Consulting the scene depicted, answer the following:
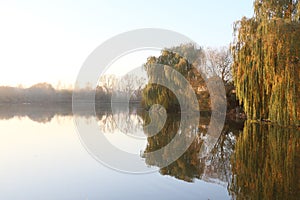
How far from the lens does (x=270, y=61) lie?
34.8 ft

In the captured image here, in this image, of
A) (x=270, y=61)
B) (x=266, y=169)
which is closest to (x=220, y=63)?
(x=270, y=61)

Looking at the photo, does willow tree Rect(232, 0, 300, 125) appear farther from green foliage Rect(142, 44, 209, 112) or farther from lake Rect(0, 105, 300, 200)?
green foliage Rect(142, 44, 209, 112)

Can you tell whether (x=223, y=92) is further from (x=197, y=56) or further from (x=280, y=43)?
(x=280, y=43)

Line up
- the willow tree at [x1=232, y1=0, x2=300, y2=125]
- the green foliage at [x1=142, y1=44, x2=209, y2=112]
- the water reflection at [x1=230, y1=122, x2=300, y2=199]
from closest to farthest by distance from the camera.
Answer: the water reflection at [x1=230, y1=122, x2=300, y2=199]
the willow tree at [x1=232, y1=0, x2=300, y2=125]
the green foliage at [x1=142, y1=44, x2=209, y2=112]

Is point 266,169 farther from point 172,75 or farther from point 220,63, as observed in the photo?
point 220,63

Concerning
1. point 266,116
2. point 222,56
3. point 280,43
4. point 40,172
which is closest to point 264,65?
point 280,43

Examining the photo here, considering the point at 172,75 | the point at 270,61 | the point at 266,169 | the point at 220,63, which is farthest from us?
the point at 220,63

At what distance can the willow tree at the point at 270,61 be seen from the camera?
10.1 meters

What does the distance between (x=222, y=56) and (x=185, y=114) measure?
6163 millimetres

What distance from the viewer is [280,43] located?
10.2 meters

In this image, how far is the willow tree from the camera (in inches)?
400

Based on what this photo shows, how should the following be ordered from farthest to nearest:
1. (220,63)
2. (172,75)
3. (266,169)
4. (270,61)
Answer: (220,63)
(172,75)
(270,61)
(266,169)

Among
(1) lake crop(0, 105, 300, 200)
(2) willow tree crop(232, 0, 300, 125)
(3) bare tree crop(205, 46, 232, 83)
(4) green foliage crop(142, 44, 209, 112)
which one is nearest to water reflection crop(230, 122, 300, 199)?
(1) lake crop(0, 105, 300, 200)

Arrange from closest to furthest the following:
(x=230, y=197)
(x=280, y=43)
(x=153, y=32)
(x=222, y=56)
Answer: (x=230, y=197) → (x=280, y=43) → (x=153, y=32) → (x=222, y=56)
